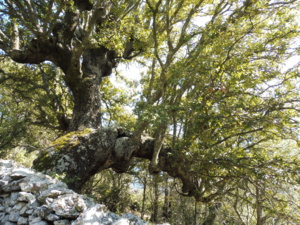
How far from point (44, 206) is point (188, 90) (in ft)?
17.5

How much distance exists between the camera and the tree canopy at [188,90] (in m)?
4.82

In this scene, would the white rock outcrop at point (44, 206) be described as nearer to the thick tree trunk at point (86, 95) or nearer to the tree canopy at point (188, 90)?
the tree canopy at point (188, 90)

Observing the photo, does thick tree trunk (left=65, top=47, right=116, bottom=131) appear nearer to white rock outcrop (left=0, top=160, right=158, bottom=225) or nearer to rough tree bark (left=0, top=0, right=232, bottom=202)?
rough tree bark (left=0, top=0, right=232, bottom=202)

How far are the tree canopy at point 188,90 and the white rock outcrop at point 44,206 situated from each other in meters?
1.92

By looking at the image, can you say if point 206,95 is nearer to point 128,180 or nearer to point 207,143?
point 207,143

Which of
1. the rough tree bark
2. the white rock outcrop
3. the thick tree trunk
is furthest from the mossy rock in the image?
the white rock outcrop

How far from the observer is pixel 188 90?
6.69 meters

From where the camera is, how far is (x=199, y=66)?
4645 millimetres

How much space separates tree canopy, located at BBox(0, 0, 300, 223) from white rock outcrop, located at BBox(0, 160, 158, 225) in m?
1.92

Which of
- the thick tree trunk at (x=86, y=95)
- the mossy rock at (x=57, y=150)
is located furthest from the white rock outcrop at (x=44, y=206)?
the thick tree trunk at (x=86, y=95)

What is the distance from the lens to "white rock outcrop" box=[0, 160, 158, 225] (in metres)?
2.45

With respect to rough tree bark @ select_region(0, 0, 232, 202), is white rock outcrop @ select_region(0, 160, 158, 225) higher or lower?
lower

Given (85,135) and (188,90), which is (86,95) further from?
(188,90)

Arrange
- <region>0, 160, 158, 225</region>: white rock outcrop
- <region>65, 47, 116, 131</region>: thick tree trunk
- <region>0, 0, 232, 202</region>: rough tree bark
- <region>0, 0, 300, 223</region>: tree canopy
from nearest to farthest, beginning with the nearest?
<region>0, 160, 158, 225</region>: white rock outcrop → <region>0, 0, 300, 223</region>: tree canopy → <region>0, 0, 232, 202</region>: rough tree bark → <region>65, 47, 116, 131</region>: thick tree trunk
